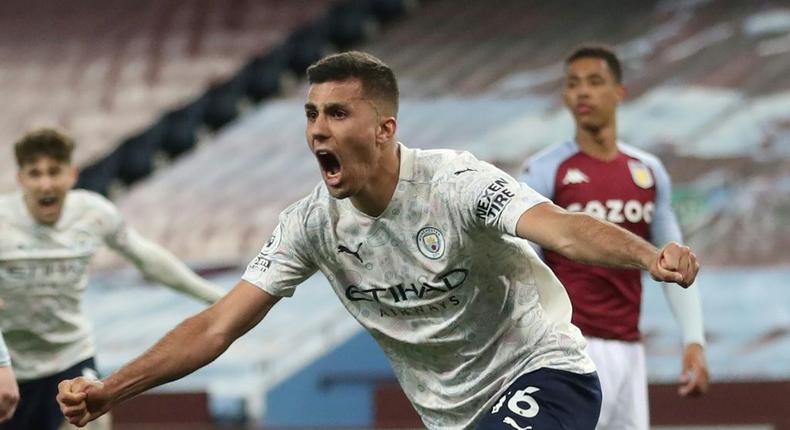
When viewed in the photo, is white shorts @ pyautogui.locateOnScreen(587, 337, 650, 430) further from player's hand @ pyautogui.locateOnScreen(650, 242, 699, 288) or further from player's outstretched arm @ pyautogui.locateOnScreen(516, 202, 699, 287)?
player's hand @ pyautogui.locateOnScreen(650, 242, 699, 288)

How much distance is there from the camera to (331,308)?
1215 centimetres

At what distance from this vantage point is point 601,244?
12.0 feet

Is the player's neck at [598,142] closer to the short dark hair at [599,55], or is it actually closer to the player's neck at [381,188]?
the short dark hair at [599,55]

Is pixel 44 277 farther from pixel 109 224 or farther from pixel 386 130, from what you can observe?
pixel 386 130

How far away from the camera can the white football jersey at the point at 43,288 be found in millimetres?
6469

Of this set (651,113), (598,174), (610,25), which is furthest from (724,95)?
(598,174)

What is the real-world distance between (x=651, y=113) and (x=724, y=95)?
81 cm

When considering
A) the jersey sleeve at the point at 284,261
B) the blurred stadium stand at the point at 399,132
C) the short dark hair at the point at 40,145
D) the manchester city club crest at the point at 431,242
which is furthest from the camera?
the blurred stadium stand at the point at 399,132

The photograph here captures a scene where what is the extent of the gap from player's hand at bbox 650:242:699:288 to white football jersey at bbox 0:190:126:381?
3865 millimetres

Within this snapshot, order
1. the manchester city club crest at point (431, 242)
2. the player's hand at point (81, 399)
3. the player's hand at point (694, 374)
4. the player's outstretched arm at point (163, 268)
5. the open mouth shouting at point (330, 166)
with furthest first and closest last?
the player's outstretched arm at point (163, 268), the player's hand at point (694, 374), the manchester city club crest at point (431, 242), the open mouth shouting at point (330, 166), the player's hand at point (81, 399)

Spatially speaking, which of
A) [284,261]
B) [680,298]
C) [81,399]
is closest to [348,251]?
[284,261]

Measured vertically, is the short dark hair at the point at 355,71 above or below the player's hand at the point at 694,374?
above

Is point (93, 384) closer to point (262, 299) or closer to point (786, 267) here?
point (262, 299)

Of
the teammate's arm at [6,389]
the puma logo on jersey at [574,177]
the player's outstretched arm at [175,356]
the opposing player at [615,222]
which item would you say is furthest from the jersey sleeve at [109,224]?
the player's outstretched arm at [175,356]
